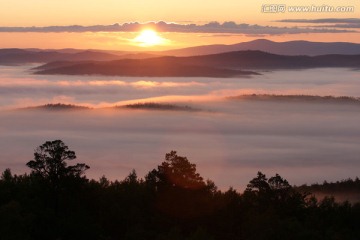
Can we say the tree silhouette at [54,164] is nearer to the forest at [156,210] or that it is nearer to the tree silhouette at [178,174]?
the forest at [156,210]

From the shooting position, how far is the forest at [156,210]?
43.5 m

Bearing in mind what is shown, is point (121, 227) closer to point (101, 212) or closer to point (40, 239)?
point (101, 212)

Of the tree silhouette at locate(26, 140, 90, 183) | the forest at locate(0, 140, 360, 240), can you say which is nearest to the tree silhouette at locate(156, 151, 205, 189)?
the forest at locate(0, 140, 360, 240)

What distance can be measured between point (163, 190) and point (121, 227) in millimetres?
4646

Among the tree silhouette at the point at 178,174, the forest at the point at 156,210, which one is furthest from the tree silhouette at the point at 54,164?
the tree silhouette at the point at 178,174

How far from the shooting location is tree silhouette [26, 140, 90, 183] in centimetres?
4725

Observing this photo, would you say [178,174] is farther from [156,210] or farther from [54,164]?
[54,164]

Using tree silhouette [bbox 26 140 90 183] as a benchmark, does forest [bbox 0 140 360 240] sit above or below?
below

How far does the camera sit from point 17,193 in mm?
51062

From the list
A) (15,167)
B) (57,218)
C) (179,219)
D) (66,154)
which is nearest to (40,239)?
(57,218)

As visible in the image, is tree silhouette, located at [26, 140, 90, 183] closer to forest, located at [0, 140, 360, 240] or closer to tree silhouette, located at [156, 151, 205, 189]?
forest, located at [0, 140, 360, 240]

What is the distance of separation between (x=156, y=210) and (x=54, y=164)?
8.70m

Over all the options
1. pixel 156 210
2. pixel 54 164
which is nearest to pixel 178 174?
pixel 156 210

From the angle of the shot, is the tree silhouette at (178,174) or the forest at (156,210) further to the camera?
the tree silhouette at (178,174)
